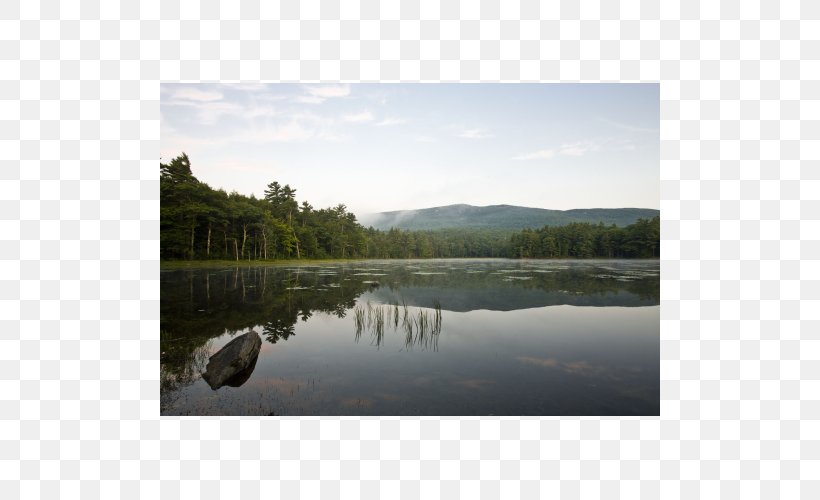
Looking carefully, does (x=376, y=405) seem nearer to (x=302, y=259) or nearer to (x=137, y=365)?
(x=137, y=365)

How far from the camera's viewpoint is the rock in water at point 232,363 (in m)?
6.65

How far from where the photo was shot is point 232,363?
6.97 metres

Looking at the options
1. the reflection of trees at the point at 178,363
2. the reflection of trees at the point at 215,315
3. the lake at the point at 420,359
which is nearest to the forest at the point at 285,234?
the lake at the point at 420,359

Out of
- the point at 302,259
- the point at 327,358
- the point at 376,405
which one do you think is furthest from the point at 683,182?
the point at 302,259

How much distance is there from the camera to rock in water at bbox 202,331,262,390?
6.65 m

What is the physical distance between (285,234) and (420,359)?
58.1 meters

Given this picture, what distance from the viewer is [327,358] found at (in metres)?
8.35

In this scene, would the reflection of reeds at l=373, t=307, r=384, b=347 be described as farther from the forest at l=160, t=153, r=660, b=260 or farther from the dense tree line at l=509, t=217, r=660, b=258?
the dense tree line at l=509, t=217, r=660, b=258

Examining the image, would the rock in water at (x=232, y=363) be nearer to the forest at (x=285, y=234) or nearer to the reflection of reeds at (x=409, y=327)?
the reflection of reeds at (x=409, y=327)

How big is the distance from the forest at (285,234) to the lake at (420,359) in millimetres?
13254

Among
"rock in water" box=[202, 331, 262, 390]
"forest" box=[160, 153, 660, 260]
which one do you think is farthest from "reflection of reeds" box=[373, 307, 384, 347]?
"forest" box=[160, 153, 660, 260]

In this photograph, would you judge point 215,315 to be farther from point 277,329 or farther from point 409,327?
point 409,327

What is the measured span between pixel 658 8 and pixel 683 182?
4.08 metres

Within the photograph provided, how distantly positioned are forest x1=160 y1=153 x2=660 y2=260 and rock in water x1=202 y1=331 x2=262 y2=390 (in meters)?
23.1
